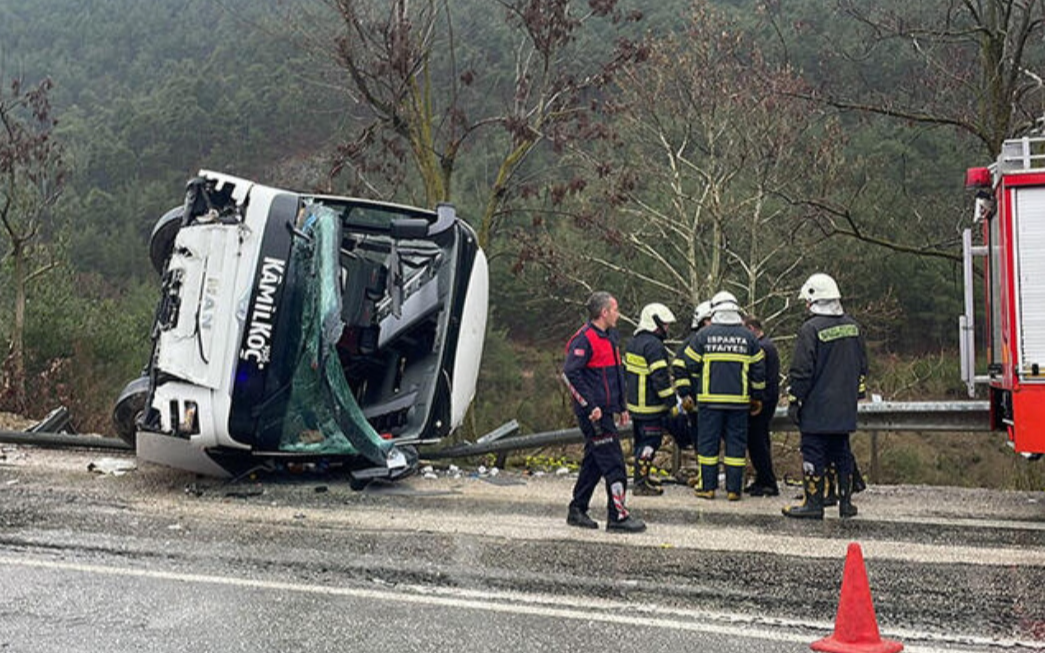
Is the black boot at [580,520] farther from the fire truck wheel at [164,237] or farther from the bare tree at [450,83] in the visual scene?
the bare tree at [450,83]

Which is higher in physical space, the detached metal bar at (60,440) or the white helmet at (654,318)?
the white helmet at (654,318)

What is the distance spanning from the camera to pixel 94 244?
41.1m

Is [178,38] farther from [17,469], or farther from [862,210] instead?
[17,469]

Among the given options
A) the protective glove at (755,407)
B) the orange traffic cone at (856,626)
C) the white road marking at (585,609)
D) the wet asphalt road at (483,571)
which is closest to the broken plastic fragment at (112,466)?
the wet asphalt road at (483,571)

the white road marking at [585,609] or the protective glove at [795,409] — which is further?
the protective glove at [795,409]

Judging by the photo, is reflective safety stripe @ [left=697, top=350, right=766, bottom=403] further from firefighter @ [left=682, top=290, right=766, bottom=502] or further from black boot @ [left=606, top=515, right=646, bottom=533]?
black boot @ [left=606, top=515, right=646, bottom=533]

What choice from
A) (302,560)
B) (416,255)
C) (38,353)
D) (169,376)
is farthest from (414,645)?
(38,353)

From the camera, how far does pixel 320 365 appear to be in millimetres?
8086

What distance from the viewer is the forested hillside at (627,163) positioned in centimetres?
1398

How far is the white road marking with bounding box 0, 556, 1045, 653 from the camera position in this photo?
451cm

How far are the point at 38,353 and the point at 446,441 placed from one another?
1163 centimetres

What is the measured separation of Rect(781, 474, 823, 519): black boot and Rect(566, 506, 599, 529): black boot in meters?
1.38

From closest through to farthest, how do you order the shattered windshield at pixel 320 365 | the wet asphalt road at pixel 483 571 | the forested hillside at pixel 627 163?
1. the wet asphalt road at pixel 483 571
2. the shattered windshield at pixel 320 365
3. the forested hillside at pixel 627 163

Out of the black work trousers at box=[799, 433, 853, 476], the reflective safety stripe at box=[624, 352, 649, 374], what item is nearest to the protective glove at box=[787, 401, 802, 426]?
the black work trousers at box=[799, 433, 853, 476]
